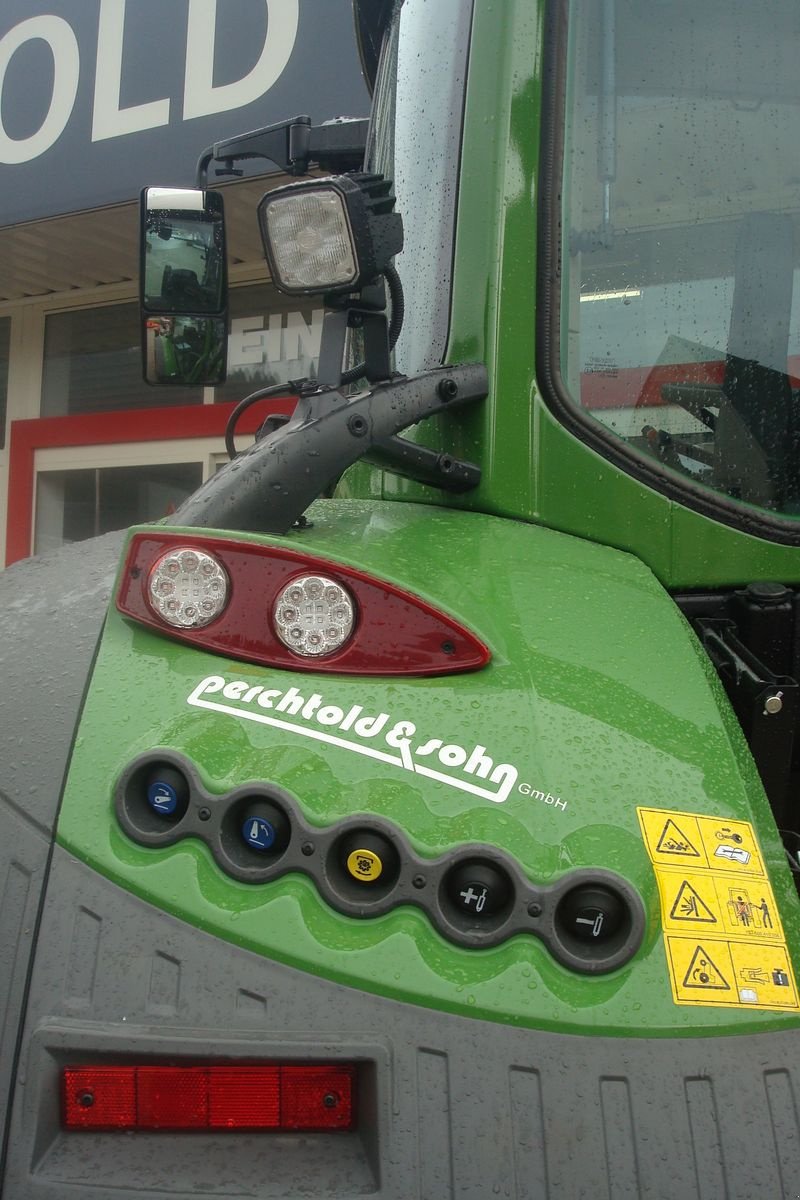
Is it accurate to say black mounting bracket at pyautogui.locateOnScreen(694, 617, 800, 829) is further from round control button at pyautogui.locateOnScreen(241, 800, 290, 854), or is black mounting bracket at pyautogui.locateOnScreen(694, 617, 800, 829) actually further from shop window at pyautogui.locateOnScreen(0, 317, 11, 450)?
shop window at pyautogui.locateOnScreen(0, 317, 11, 450)

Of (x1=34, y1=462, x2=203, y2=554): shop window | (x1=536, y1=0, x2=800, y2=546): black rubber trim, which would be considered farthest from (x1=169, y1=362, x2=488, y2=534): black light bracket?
(x1=34, y1=462, x2=203, y2=554): shop window

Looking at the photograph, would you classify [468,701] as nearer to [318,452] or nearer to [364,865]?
[364,865]

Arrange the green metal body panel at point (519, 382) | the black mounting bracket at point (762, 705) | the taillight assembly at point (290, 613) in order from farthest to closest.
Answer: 1. the green metal body panel at point (519, 382)
2. the black mounting bracket at point (762, 705)
3. the taillight assembly at point (290, 613)

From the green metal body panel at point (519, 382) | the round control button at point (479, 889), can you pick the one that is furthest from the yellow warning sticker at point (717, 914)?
the green metal body panel at point (519, 382)

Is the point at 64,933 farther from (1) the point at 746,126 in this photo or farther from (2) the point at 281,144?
(2) the point at 281,144

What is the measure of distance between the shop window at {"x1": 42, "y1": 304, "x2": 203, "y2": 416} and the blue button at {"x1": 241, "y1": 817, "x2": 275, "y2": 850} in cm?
856

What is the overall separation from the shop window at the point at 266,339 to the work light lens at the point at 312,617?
294 inches

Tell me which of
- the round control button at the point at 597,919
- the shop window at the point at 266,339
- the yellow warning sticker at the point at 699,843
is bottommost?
the round control button at the point at 597,919

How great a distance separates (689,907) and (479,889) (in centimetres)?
23

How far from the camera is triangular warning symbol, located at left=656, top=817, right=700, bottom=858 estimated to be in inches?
46.1

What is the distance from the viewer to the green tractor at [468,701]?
3.46 feet

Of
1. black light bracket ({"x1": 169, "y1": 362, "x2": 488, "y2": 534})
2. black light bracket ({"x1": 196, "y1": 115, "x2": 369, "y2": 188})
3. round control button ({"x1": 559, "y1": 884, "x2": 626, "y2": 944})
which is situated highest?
black light bracket ({"x1": 196, "y1": 115, "x2": 369, "y2": 188})

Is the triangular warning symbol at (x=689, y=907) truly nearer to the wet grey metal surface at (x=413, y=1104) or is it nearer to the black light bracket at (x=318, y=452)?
the wet grey metal surface at (x=413, y=1104)

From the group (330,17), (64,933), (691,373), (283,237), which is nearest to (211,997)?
(64,933)
